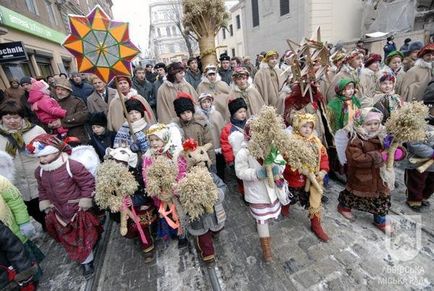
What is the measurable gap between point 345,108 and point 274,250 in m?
2.43

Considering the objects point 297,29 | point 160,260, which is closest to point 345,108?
point 160,260

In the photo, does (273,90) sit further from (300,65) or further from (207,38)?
(207,38)

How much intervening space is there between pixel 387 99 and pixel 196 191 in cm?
351

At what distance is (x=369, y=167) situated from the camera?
291cm

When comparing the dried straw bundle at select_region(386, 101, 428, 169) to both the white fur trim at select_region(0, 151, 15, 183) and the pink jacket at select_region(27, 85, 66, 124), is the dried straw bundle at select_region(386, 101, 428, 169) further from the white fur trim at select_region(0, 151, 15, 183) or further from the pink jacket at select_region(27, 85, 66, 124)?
the white fur trim at select_region(0, 151, 15, 183)

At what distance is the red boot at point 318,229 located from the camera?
3036 mm

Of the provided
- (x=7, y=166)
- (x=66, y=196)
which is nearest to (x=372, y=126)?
(x=66, y=196)

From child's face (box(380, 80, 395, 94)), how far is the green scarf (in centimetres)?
46

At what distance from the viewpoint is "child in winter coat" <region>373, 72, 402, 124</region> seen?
3779 millimetres

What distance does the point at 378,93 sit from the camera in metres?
4.02

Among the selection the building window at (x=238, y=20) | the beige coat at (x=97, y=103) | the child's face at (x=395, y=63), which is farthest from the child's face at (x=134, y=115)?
the building window at (x=238, y=20)

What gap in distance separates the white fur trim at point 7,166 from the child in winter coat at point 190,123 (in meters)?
2.27

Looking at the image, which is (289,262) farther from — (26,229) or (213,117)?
(26,229)

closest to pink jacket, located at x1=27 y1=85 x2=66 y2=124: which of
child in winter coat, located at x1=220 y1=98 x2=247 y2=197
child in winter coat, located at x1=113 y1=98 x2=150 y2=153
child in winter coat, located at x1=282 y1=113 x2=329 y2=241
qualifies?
child in winter coat, located at x1=113 y1=98 x2=150 y2=153
